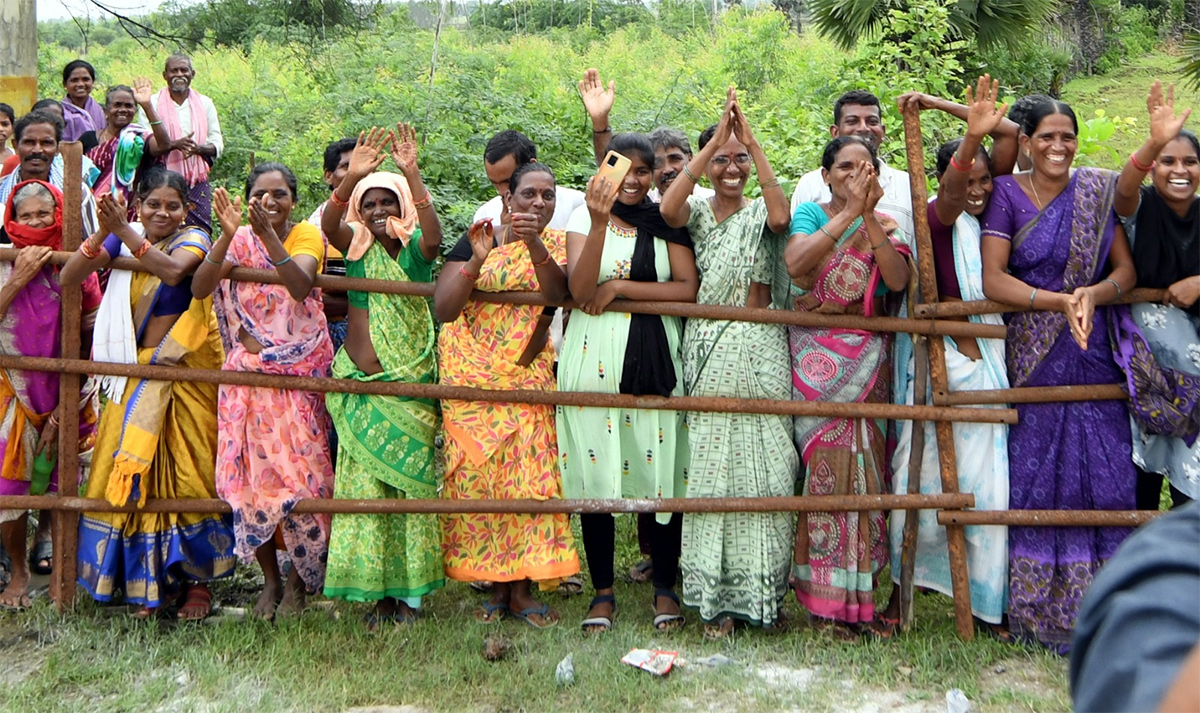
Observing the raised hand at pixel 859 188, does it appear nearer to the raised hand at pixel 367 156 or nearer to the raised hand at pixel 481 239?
the raised hand at pixel 481 239

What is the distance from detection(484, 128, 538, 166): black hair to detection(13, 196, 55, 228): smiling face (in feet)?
5.83

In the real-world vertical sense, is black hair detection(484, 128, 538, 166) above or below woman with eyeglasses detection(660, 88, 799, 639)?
above

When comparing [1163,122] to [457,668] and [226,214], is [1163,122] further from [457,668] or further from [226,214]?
[226,214]

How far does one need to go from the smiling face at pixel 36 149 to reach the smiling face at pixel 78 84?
217cm

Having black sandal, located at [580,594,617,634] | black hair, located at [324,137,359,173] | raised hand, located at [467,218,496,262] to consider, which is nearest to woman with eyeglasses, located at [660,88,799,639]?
black sandal, located at [580,594,617,634]

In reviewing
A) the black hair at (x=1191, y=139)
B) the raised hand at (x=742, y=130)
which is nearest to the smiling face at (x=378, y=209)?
the raised hand at (x=742, y=130)

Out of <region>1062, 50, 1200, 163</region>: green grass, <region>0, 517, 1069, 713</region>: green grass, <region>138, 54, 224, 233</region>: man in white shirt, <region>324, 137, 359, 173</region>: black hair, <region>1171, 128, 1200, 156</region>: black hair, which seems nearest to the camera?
<region>0, 517, 1069, 713</region>: green grass

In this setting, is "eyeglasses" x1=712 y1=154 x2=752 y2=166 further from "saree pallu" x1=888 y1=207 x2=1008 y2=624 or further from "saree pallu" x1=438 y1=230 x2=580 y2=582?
"saree pallu" x1=888 y1=207 x2=1008 y2=624

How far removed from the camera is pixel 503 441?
4.37 meters

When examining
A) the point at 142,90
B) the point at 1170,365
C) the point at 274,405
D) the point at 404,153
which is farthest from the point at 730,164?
the point at 142,90

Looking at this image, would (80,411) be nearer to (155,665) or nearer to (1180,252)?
(155,665)

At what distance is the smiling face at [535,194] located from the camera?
4.24m

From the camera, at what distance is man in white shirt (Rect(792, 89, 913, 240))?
4.56 metres

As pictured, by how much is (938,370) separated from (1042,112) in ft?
3.35
